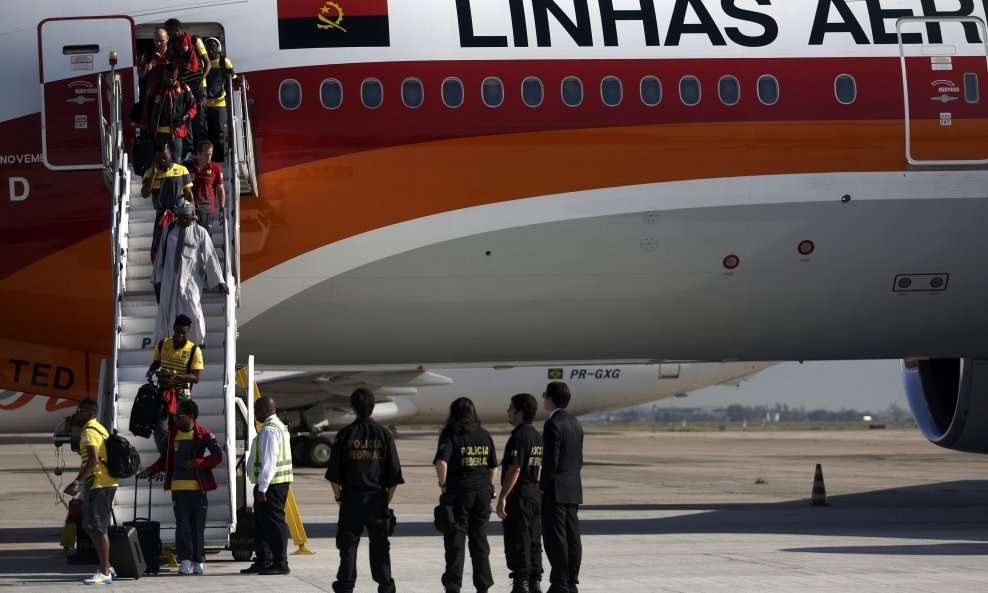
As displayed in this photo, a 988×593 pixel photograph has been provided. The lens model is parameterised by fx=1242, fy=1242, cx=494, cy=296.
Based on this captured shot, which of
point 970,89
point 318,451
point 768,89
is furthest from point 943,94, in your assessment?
point 318,451

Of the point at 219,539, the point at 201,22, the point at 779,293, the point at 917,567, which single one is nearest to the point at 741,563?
the point at 917,567

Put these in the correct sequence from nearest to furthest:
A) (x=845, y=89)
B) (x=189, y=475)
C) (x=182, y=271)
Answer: (x=189, y=475) → (x=182, y=271) → (x=845, y=89)

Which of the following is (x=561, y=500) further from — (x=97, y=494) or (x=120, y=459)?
(x=97, y=494)

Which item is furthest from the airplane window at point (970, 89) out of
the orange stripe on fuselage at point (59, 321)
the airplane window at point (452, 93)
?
the orange stripe on fuselage at point (59, 321)

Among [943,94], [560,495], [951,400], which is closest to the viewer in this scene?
[560,495]

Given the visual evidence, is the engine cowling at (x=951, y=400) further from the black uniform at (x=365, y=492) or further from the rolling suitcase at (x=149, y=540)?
the rolling suitcase at (x=149, y=540)

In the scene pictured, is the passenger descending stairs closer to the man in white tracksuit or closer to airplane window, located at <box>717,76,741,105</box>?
the man in white tracksuit

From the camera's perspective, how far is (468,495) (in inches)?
368

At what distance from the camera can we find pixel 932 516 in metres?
17.9

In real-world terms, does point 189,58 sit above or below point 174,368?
above

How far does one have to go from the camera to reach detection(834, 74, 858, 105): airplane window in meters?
13.6

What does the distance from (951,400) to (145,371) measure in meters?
10.8

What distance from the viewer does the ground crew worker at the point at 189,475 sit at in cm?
1108

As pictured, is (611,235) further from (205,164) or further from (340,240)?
(205,164)
